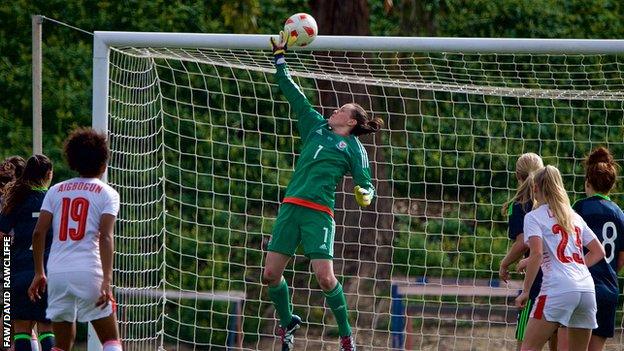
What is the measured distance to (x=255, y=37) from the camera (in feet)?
31.0

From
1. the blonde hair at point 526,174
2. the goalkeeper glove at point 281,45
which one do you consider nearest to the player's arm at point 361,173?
the goalkeeper glove at point 281,45

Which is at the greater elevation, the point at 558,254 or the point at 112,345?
the point at 558,254

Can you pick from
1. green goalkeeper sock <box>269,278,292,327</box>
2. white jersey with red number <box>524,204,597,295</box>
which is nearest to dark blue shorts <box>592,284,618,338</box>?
white jersey with red number <box>524,204,597,295</box>

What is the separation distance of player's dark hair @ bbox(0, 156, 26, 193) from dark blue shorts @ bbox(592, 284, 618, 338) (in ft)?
12.8

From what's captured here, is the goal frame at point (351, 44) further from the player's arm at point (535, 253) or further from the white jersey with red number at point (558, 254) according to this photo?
the player's arm at point (535, 253)

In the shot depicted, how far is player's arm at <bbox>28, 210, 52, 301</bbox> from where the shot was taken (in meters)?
7.41

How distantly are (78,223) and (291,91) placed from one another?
209cm

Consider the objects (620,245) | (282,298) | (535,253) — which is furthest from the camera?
(282,298)

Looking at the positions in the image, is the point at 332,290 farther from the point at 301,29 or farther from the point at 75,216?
the point at 75,216

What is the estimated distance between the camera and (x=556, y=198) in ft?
25.5

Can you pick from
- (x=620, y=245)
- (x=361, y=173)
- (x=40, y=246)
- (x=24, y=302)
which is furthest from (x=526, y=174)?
(x=24, y=302)

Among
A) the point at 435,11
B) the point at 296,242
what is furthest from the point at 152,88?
the point at 435,11

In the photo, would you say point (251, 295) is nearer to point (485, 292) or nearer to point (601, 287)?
point (485, 292)

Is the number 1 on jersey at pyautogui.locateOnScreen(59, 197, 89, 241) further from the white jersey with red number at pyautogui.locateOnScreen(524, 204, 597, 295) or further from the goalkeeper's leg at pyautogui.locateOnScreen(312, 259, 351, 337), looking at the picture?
the white jersey with red number at pyautogui.locateOnScreen(524, 204, 597, 295)
